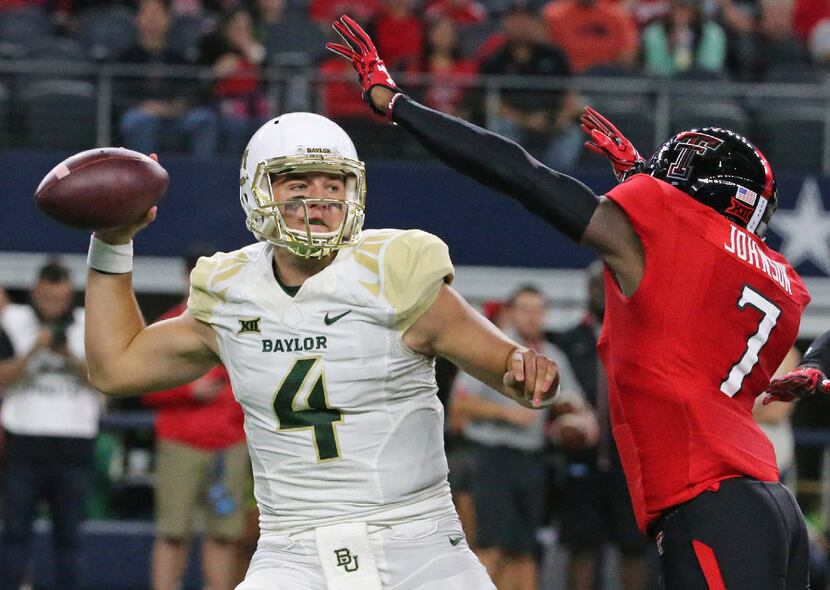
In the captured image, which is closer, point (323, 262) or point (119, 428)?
point (323, 262)

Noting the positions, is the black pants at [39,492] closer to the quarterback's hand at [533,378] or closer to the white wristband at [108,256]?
the white wristband at [108,256]

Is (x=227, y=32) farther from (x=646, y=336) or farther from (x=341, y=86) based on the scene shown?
(x=646, y=336)

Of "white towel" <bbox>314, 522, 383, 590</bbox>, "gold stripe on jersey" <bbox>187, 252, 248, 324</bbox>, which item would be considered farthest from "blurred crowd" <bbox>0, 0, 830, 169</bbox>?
"white towel" <bbox>314, 522, 383, 590</bbox>

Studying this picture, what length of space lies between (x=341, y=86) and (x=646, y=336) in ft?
17.2

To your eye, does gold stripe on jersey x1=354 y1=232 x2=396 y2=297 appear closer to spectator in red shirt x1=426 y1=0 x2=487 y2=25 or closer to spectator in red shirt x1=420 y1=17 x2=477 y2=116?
spectator in red shirt x1=420 y1=17 x2=477 y2=116

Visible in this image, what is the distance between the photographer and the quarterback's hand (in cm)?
324

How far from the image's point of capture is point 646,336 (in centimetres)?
329

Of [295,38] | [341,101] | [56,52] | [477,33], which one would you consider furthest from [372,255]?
[477,33]

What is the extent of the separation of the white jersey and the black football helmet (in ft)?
1.93

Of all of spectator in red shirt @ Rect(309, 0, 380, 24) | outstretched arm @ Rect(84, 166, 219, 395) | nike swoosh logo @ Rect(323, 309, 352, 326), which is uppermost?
spectator in red shirt @ Rect(309, 0, 380, 24)

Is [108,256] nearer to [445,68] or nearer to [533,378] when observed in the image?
[533,378]

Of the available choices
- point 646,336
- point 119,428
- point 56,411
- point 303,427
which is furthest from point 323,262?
point 119,428

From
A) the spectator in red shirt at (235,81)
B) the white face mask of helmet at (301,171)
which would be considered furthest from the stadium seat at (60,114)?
the white face mask of helmet at (301,171)

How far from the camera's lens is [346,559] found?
11.0ft
